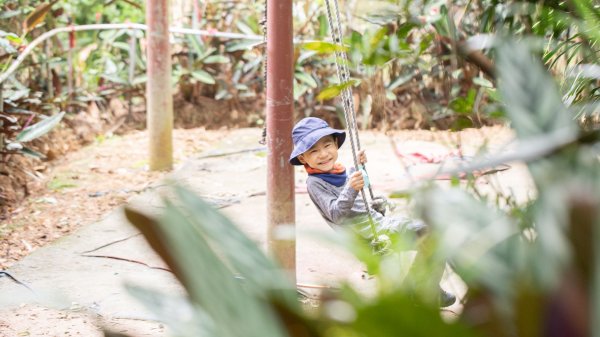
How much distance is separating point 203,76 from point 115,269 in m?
3.47

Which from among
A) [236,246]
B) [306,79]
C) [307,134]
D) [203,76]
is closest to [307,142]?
[307,134]

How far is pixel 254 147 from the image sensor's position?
6.18 metres

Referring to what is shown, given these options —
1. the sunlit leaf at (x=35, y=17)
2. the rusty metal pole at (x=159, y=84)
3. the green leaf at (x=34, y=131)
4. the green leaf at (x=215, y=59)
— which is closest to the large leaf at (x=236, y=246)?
the green leaf at (x=34, y=131)

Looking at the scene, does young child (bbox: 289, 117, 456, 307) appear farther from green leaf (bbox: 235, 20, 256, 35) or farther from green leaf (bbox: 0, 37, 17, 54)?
green leaf (bbox: 235, 20, 256, 35)

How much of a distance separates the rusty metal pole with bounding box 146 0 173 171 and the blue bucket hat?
89.5 inches

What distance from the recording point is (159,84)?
5352 millimetres

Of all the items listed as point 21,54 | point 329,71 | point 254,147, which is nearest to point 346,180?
point 21,54

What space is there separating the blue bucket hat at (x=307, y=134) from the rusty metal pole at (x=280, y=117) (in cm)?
6

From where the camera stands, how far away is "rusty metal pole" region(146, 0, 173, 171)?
525 centimetres

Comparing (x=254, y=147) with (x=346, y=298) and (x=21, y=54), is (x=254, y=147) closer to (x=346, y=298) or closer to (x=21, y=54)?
(x=21, y=54)

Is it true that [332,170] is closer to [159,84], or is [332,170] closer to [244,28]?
[159,84]

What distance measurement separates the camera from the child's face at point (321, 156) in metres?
3.20

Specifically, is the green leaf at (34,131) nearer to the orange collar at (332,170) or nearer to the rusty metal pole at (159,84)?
the rusty metal pole at (159,84)

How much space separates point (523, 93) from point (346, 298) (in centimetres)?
24
